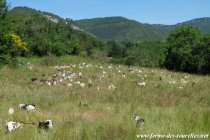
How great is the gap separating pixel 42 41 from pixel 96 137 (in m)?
63.0

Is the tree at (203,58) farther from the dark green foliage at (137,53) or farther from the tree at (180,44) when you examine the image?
the dark green foliage at (137,53)

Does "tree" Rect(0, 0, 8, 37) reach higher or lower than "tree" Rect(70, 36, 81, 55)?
higher

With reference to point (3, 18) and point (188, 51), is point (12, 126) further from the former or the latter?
point (188, 51)

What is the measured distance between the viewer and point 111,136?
6414 millimetres

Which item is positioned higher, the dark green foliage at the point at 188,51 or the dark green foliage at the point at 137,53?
the dark green foliage at the point at 188,51

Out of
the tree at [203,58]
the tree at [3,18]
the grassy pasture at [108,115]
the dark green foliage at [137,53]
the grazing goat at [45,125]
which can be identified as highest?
the tree at [3,18]

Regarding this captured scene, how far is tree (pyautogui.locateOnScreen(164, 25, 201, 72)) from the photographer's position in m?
63.9

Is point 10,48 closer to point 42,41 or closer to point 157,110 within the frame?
point 157,110

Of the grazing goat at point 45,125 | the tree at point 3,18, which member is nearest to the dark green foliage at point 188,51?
the tree at point 3,18

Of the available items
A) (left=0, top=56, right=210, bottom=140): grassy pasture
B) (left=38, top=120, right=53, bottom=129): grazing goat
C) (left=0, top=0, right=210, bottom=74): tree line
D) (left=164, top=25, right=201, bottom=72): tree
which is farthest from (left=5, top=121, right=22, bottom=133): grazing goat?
(left=164, top=25, right=201, bottom=72): tree

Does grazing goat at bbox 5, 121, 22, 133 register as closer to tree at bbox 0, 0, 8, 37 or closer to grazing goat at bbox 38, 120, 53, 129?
grazing goat at bbox 38, 120, 53, 129

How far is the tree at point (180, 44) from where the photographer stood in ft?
210

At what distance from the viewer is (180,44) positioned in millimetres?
67000

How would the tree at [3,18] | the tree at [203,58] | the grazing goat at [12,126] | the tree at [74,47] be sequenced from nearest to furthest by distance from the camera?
the grazing goat at [12,126]
the tree at [3,18]
the tree at [203,58]
the tree at [74,47]
